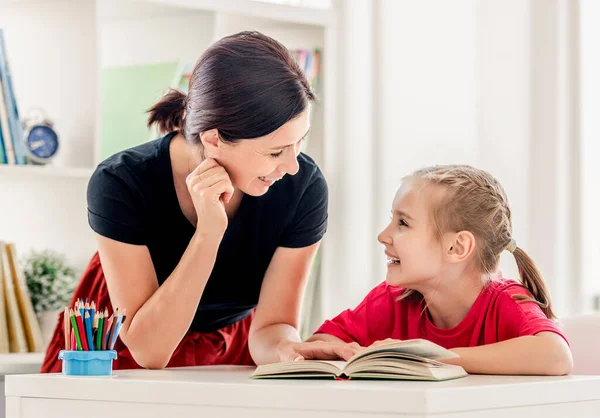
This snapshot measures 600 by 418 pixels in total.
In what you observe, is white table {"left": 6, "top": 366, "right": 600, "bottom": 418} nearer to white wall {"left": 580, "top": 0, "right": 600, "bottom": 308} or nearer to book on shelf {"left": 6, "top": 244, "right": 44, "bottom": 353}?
book on shelf {"left": 6, "top": 244, "right": 44, "bottom": 353}

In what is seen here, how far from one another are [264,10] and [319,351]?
55.2 inches

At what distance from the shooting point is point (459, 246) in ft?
5.11

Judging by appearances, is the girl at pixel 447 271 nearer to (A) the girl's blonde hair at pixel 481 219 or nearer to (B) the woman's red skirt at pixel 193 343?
(A) the girl's blonde hair at pixel 481 219

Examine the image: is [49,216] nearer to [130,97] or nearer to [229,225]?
[130,97]

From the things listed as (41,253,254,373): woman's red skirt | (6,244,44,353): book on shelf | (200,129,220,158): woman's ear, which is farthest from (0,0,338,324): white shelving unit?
(200,129,220,158): woman's ear

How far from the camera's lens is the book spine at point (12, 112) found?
2326 millimetres

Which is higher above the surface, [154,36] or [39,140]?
[154,36]

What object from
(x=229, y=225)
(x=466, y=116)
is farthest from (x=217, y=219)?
(x=466, y=116)

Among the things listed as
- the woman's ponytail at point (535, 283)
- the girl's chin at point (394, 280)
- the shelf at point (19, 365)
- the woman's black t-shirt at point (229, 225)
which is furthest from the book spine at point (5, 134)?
the woman's ponytail at point (535, 283)

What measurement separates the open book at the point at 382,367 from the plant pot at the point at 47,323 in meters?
1.37

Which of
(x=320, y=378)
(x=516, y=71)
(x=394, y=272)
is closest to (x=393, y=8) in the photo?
(x=516, y=71)

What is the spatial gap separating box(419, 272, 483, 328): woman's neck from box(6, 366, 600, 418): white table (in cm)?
35

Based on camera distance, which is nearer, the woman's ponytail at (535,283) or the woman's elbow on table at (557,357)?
the woman's elbow on table at (557,357)

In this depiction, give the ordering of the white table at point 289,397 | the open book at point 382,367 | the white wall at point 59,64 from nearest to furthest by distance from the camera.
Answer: the white table at point 289,397 → the open book at point 382,367 → the white wall at point 59,64
